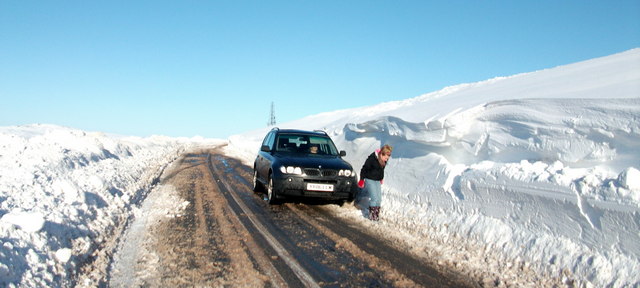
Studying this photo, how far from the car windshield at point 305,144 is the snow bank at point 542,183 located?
67.2 inches

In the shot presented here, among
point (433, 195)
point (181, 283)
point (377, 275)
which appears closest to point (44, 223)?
point (181, 283)

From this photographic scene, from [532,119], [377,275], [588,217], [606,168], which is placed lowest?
[377,275]

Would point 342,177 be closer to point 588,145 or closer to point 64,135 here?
point 588,145

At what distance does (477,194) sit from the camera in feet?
20.1

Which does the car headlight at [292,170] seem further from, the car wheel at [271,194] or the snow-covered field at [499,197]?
the snow-covered field at [499,197]

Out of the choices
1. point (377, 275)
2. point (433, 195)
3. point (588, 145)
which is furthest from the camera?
point (433, 195)

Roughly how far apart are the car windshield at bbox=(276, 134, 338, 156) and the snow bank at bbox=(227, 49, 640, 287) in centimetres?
171

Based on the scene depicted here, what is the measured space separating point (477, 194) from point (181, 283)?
457 centimetres

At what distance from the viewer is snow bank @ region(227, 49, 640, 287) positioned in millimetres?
4148

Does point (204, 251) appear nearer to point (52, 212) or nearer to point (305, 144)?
point (52, 212)

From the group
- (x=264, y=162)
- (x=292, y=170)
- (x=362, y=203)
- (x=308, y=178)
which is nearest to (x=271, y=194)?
(x=292, y=170)

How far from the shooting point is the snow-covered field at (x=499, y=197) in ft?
13.3

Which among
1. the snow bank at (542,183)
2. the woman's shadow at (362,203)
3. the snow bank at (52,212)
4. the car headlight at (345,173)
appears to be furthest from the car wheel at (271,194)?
the snow bank at (52,212)

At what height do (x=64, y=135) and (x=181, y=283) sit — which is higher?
(x=64, y=135)
